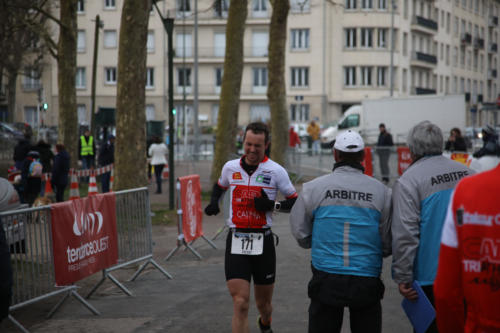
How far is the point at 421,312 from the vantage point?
14.2ft

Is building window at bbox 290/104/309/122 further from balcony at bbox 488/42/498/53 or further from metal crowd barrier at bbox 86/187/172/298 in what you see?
metal crowd barrier at bbox 86/187/172/298

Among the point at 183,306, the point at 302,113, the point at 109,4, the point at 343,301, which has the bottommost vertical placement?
the point at 183,306

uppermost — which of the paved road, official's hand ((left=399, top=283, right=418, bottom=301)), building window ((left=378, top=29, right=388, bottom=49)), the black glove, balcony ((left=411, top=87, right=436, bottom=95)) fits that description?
Result: building window ((left=378, top=29, right=388, bottom=49))

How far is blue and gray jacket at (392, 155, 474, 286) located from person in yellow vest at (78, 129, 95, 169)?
21725 mm

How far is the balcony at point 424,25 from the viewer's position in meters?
68.3

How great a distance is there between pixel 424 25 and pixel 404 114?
83.4 ft

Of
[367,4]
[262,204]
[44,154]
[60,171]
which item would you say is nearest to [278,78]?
[44,154]

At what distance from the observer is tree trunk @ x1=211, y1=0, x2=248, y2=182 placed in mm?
21094

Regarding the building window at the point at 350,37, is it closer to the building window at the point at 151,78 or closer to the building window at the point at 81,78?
→ the building window at the point at 151,78

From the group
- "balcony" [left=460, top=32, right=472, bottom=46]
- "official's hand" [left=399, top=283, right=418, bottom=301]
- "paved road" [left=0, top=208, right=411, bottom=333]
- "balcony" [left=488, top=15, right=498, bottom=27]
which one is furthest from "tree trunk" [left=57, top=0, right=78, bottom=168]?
"balcony" [left=488, top=15, right=498, bottom=27]

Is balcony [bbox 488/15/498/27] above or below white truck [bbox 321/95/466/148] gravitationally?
above

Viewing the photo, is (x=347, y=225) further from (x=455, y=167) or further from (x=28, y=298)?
(x=28, y=298)

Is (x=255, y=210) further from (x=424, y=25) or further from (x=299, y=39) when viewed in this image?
(x=424, y=25)

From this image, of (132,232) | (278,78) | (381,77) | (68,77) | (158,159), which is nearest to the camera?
(132,232)
